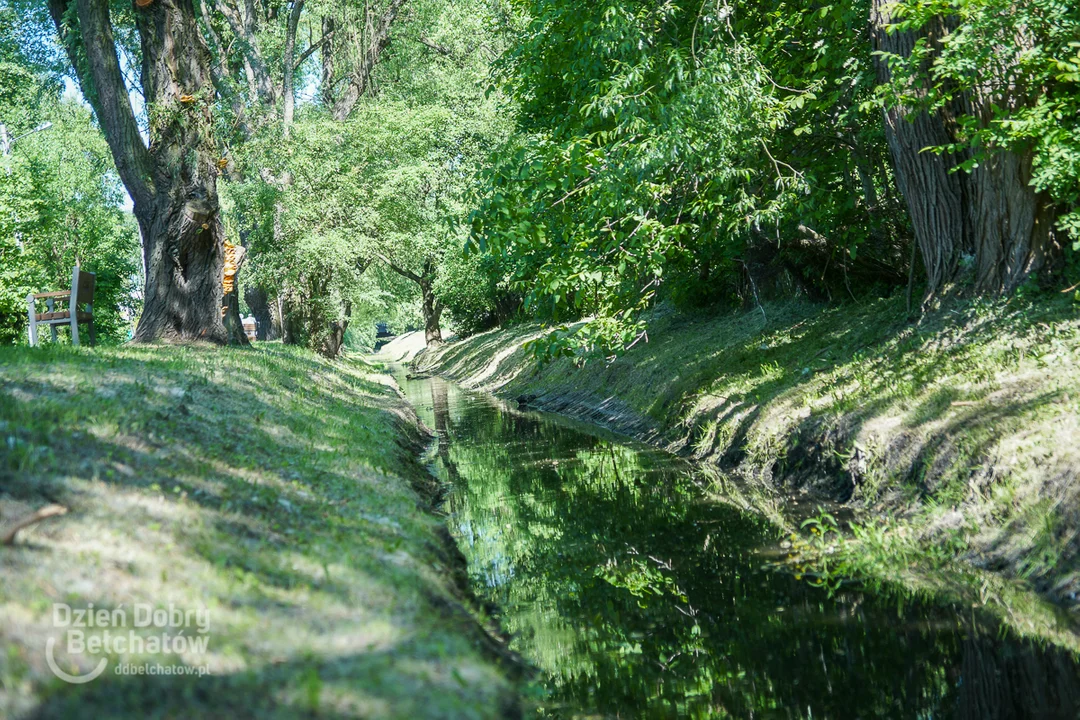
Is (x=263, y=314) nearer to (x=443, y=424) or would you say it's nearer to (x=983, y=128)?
(x=443, y=424)

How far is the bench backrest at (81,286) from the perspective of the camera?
13.1 m

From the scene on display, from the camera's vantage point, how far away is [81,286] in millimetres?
13289

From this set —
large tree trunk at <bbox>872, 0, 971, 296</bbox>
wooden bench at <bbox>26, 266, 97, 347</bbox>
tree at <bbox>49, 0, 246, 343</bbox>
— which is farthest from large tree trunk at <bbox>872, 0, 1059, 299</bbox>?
wooden bench at <bbox>26, 266, 97, 347</bbox>

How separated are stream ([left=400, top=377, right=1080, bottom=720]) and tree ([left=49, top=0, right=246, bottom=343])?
7390 millimetres

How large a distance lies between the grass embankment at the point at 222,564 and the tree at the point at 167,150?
20.2 ft

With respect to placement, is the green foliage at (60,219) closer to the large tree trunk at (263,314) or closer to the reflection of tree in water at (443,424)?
the large tree trunk at (263,314)

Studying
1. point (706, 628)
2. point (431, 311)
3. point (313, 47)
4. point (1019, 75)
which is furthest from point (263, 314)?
point (706, 628)

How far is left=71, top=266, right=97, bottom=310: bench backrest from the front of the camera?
13148mm

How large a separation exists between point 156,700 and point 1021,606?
480 cm

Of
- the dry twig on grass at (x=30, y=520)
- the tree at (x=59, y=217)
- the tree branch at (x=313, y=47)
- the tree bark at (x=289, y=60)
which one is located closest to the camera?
the dry twig on grass at (x=30, y=520)

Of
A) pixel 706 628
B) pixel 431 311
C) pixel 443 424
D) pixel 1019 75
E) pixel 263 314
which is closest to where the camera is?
pixel 706 628

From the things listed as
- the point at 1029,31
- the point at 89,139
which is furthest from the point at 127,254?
the point at 1029,31

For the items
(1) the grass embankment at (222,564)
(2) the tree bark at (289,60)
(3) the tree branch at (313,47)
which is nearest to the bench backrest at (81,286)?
(1) the grass embankment at (222,564)

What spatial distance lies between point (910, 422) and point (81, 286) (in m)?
11.5
